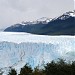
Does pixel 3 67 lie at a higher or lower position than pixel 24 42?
lower

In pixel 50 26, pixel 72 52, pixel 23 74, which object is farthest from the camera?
pixel 50 26

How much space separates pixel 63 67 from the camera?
2175 centimetres

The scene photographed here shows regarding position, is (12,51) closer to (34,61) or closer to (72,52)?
(34,61)

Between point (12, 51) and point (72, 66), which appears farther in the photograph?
point (12, 51)

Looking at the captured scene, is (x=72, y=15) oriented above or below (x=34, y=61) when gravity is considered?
above

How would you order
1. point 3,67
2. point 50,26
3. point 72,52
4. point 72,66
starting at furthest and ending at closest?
point 50,26, point 72,52, point 3,67, point 72,66

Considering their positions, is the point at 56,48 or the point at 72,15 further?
the point at 72,15

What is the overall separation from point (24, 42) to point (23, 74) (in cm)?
1005

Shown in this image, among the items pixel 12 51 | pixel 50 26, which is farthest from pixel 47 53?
pixel 50 26

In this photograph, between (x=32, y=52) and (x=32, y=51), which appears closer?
(x=32, y=52)

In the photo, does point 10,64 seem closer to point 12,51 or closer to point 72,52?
point 12,51

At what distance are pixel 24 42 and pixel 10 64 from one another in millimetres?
2895

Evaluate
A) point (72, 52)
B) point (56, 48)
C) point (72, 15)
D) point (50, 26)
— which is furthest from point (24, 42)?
point (50, 26)

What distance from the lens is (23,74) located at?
19641mm
